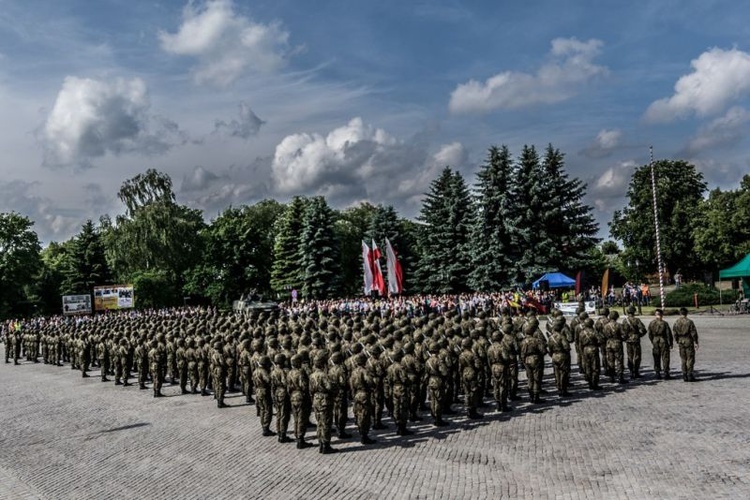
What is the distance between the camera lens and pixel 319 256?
53719 mm

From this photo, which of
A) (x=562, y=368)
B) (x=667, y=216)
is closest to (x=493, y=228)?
(x=667, y=216)

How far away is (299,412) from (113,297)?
118 ft

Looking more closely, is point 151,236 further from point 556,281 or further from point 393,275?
point 556,281

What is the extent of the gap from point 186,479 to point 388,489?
3.16m

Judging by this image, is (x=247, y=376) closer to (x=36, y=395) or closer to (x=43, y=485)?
(x=43, y=485)

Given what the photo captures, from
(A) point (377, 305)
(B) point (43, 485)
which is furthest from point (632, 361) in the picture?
(A) point (377, 305)

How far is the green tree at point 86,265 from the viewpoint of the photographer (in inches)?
2421

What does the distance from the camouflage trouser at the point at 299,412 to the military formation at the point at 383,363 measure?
0.02 metres

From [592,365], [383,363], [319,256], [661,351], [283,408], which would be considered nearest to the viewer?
[283,408]

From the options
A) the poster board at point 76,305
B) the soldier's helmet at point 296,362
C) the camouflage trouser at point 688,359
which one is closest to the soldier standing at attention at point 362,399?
the soldier's helmet at point 296,362

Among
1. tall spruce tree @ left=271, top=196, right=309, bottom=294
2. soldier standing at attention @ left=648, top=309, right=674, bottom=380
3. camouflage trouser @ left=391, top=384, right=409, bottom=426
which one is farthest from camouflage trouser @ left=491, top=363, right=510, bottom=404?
tall spruce tree @ left=271, top=196, right=309, bottom=294

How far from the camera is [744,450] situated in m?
9.36

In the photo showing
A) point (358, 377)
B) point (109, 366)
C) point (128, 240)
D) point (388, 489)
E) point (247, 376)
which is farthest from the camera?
point (128, 240)

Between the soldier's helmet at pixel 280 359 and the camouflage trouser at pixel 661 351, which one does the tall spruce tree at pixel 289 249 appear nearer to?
the camouflage trouser at pixel 661 351
